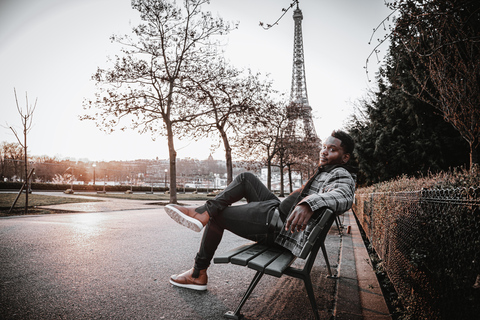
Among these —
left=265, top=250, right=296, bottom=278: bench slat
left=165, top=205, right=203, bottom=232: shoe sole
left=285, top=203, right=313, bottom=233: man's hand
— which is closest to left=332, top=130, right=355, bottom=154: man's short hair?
left=285, top=203, right=313, bottom=233: man's hand

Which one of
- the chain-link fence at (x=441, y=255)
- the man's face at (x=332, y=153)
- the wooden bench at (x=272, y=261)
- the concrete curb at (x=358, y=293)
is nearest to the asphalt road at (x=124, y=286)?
the concrete curb at (x=358, y=293)

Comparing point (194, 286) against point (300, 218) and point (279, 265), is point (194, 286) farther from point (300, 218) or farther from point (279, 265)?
point (300, 218)

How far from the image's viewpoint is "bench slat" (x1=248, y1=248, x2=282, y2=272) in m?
2.03

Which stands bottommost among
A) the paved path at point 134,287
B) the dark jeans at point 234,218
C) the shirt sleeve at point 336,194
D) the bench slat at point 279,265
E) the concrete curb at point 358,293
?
the concrete curb at point 358,293

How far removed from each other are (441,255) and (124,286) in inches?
107

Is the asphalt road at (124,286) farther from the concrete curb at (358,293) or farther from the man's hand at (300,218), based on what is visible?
the man's hand at (300,218)

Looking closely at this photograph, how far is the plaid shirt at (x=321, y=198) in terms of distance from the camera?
6.99 feet

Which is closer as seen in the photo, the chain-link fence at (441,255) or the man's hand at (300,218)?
the chain-link fence at (441,255)

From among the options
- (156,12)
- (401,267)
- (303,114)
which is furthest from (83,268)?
(303,114)

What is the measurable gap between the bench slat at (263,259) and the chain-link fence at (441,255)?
1.06 meters

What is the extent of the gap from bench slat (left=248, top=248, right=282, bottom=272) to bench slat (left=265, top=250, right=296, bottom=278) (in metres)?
0.03

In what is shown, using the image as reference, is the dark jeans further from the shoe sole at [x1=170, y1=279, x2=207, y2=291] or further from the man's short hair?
the man's short hair

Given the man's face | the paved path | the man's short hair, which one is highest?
the man's short hair

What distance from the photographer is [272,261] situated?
2.21 meters
